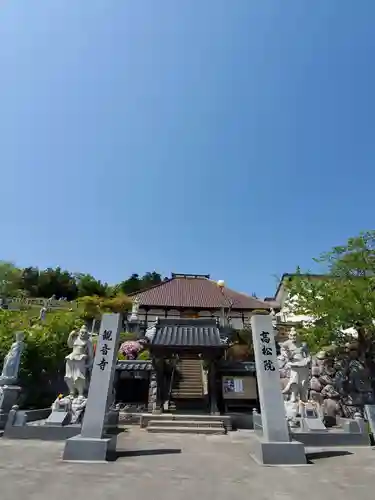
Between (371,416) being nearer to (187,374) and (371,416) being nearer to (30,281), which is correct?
(187,374)

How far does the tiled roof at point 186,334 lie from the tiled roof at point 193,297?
36.8 ft

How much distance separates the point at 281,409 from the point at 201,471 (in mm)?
2323

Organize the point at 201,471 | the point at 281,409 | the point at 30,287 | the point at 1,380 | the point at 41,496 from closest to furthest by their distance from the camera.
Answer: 1. the point at 41,496
2. the point at 201,471
3. the point at 281,409
4. the point at 1,380
5. the point at 30,287

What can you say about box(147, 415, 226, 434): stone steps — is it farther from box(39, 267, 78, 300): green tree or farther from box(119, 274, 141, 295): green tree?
box(39, 267, 78, 300): green tree

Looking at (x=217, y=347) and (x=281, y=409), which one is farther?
(x=217, y=347)

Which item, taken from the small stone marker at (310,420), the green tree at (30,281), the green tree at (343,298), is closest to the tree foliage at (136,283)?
the green tree at (30,281)

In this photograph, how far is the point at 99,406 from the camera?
298 inches

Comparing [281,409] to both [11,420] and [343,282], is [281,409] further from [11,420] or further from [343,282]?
[343,282]

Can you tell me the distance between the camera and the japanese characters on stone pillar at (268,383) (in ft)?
23.7

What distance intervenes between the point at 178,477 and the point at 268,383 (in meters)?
3.01

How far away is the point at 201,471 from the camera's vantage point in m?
6.68

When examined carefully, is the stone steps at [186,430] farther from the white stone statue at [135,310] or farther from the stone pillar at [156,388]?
the white stone statue at [135,310]

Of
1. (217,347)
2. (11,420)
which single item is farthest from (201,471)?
(217,347)

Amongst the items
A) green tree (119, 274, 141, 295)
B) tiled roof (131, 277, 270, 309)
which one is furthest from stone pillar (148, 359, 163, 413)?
green tree (119, 274, 141, 295)
